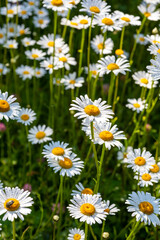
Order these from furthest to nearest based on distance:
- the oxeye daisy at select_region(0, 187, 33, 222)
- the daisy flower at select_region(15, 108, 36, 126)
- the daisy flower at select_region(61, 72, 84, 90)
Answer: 1. the daisy flower at select_region(61, 72, 84, 90)
2. the daisy flower at select_region(15, 108, 36, 126)
3. the oxeye daisy at select_region(0, 187, 33, 222)

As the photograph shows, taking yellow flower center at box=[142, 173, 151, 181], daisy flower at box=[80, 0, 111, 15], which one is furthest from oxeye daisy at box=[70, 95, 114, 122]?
daisy flower at box=[80, 0, 111, 15]

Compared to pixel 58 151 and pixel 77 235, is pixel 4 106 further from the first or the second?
pixel 77 235

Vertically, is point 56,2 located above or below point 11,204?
above

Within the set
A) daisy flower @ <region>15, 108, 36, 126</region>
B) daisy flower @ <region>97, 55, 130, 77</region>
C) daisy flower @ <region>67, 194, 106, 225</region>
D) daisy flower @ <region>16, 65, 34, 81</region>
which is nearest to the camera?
daisy flower @ <region>67, 194, 106, 225</region>

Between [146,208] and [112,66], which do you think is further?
[112,66]

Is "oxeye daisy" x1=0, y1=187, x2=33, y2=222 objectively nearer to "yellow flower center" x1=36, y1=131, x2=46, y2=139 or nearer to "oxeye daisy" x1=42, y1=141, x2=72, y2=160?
"oxeye daisy" x1=42, y1=141, x2=72, y2=160

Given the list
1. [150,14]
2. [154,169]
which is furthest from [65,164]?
[150,14]

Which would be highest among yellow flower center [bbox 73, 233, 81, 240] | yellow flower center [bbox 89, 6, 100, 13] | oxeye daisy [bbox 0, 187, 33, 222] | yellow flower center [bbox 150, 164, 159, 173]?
yellow flower center [bbox 89, 6, 100, 13]
